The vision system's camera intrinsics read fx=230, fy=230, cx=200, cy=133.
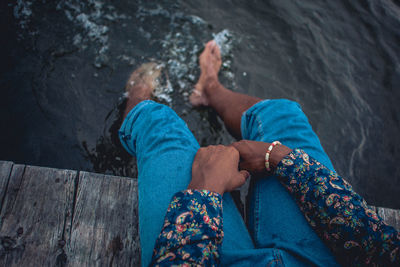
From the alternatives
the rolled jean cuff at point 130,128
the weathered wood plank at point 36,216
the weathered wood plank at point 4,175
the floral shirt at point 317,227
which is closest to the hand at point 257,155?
the floral shirt at point 317,227

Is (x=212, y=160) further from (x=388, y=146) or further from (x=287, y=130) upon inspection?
(x=388, y=146)

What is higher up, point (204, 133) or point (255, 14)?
point (255, 14)

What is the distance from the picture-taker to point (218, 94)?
1980 millimetres

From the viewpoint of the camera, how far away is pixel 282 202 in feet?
3.28

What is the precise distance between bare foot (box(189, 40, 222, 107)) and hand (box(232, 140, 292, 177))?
3.23 ft

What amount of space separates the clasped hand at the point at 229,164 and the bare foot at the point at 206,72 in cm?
98

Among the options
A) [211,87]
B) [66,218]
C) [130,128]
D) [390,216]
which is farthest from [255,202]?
[211,87]

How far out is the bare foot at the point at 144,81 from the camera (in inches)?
73.4

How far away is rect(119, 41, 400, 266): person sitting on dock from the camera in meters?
0.75

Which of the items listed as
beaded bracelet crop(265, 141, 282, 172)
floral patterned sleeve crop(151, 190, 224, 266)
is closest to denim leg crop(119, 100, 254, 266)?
floral patterned sleeve crop(151, 190, 224, 266)

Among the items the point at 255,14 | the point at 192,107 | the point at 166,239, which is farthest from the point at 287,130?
the point at 255,14

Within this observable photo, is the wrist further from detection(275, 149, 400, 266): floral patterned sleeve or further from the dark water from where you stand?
the dark water

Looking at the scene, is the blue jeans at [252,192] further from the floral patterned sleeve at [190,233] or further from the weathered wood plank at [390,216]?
the weathered wood plank at [390,216]

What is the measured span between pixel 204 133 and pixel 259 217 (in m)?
1.05
